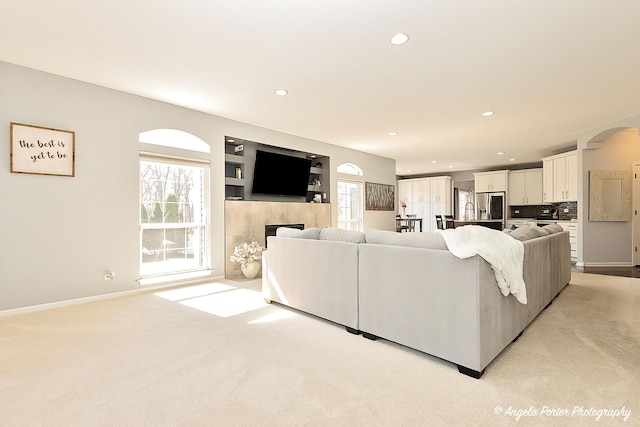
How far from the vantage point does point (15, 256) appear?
317 centimetres

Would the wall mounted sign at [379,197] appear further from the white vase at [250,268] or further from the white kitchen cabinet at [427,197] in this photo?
the white vase at [250,268]

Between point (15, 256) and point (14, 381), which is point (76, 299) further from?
point (14, 381)

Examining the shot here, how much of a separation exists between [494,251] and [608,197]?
592cm

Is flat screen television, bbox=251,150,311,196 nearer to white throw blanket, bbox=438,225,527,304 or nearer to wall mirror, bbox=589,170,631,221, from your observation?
white throw blanket, bbox=438,225,527,304

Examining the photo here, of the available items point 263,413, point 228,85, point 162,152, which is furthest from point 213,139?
point 263,413

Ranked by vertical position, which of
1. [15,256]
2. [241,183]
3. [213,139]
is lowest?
[15,256]

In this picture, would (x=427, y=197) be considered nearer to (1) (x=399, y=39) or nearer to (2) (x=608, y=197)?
(2) (x=608, y=197)

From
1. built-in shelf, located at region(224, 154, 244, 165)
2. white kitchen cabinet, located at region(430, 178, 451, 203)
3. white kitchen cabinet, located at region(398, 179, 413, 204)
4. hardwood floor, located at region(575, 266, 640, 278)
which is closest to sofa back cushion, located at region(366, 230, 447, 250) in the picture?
built-in shelf, located at region(224, 154, 244, 165)

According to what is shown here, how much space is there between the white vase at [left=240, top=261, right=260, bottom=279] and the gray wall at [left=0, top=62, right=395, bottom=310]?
145 cm

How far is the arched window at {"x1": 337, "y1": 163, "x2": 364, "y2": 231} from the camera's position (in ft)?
24.1

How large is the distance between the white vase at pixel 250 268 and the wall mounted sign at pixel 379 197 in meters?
3.68

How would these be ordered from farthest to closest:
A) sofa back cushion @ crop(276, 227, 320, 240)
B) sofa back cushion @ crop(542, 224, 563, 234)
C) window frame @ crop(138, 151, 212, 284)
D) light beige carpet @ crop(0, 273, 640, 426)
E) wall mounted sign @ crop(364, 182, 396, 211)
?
wall mounted sign @ crop(364, 182, 396, 211)
window frame @ crop(138, 151, 212, 284)
sofa back cushion @ crop(542, 224, 563, 234)
sofa back cushion @ crop(276, 227, 320, 240)
light beige carpet @ crop(0, 273, 640, 426)

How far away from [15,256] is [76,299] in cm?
73

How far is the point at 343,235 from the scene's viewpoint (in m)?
2.85
